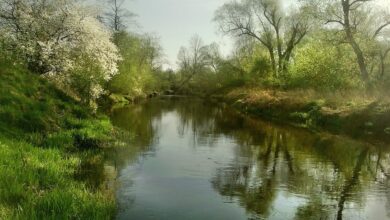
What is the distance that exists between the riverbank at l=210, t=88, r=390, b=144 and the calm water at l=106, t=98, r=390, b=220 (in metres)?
4.11

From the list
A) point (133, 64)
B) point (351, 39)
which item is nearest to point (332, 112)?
point (351, 39)

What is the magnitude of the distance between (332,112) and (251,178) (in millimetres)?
20019

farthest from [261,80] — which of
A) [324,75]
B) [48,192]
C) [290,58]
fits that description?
[48,192]

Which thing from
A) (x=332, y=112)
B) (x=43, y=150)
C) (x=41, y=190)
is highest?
(x=332, y=112)

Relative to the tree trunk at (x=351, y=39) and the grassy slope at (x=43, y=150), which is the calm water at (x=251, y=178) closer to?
the grassy slope at (x=43, y=150)

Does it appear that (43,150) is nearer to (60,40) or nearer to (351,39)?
(60,40)

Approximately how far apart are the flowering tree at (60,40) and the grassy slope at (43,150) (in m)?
4.73

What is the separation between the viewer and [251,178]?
601 inches

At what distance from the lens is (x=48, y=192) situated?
1034 centimetres

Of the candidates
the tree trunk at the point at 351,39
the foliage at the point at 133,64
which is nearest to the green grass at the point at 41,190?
the tree trunk at the point at 351,39

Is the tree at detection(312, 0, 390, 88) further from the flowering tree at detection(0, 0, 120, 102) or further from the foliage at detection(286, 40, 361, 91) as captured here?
the flowering tree at detection(0, 0, 120, 102)

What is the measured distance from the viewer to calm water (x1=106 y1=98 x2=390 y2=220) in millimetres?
11664

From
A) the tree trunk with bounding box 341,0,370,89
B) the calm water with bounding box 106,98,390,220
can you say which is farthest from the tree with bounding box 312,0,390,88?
the calm water with bounding box 106,98,390,220

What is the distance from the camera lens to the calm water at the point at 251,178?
11664 millimetres
